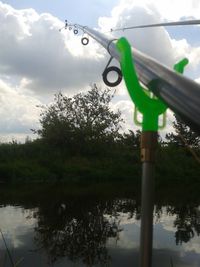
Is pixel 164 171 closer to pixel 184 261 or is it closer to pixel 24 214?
pixel 24 214

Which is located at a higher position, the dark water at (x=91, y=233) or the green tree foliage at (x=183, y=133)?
the green tree foliage at (x=183, y=133)

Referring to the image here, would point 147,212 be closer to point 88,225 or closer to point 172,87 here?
point 172,87

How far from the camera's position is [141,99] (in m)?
1.14

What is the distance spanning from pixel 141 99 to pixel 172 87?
0.25m

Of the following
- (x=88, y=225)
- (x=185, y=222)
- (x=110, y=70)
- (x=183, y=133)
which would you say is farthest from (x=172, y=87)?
(x=185, y=222)

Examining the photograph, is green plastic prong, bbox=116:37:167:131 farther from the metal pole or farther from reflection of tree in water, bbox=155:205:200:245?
reflection of tree in water, bbox=155:205:200:245

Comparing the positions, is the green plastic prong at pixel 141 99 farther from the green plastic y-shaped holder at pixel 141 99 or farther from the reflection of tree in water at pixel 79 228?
the reflection of tree in water at pixel 79 228

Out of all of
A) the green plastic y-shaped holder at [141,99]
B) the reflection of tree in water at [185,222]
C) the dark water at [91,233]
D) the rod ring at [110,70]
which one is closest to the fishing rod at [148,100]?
the green plastic y-shaped holder at [141,99]

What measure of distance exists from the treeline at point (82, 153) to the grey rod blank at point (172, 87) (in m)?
21.8

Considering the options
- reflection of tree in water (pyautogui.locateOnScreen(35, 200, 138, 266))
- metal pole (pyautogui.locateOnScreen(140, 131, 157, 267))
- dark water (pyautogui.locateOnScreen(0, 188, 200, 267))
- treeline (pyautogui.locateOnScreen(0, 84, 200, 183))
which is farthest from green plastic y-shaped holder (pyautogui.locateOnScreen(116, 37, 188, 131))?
treeline (pyautogui.locateOnScreen(0, 84, 200, 183))

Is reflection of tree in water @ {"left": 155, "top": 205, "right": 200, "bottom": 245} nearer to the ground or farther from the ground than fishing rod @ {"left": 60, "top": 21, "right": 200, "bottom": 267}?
nearer to the ground

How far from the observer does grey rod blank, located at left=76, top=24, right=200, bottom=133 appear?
2.59 ft

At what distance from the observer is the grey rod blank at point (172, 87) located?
791 mm

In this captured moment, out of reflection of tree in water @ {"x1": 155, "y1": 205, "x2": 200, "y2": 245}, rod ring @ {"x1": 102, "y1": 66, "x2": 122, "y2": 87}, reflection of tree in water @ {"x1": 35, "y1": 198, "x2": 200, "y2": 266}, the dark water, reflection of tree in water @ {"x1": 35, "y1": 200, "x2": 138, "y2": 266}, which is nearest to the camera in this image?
rod ring @ {"x1": 102, "y1": 66, "x2": 122, "y2": 87}
